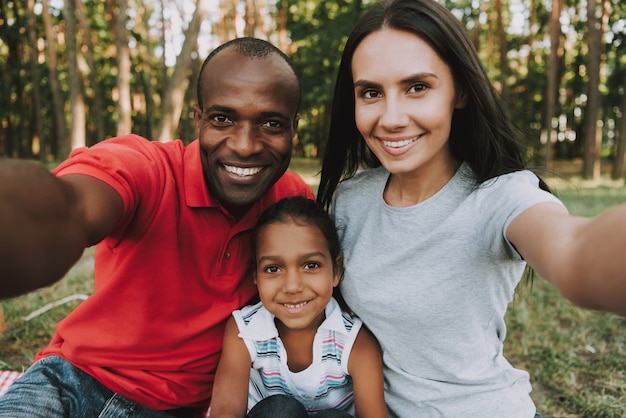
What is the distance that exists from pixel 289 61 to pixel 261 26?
18309 mm

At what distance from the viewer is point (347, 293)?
202 centimetres

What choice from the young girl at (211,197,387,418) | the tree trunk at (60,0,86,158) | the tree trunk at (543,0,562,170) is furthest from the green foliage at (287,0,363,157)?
the young girl at (211,197,387,418)

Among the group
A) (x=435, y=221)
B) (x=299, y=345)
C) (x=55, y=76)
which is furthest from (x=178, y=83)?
(x=435, y=221)

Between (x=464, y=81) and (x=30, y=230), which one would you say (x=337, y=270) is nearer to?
(x=464, y=81)

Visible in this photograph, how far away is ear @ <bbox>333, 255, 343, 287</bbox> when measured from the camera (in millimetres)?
2080

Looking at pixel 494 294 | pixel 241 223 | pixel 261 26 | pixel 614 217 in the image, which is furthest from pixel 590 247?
pixel 261 26

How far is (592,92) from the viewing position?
13.8 m

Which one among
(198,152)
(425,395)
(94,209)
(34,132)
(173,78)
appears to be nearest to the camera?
(94,209)

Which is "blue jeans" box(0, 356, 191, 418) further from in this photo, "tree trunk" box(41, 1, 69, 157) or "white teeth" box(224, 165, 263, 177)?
"tree trunk" box(41, 1, 69, 157)

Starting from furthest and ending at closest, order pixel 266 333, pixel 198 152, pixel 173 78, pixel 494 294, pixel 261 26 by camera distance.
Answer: pixel 261 26, pixel 173 78, pixel 198 152, pixel 266 333, pixel 494 294

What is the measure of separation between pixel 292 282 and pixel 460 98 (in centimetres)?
92

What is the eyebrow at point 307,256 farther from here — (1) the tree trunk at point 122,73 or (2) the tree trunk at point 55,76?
(2) the tree trunk at point 55,76

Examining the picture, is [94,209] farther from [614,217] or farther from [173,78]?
[173,78]

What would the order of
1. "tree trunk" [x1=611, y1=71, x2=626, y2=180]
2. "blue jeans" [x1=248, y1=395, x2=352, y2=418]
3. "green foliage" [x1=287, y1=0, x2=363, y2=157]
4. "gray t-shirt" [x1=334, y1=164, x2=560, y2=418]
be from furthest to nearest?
"tree trunk" [x1=611, y1=71, x2=626, y2=180], "green foliage" [x1=287, y1=0, x2=363, y2=157], "blue jeans" [x1=248, y1=395, x2=352, y2=418], "gray t-shirt" [x1=334, y1=164, x2=560, y2=418]
